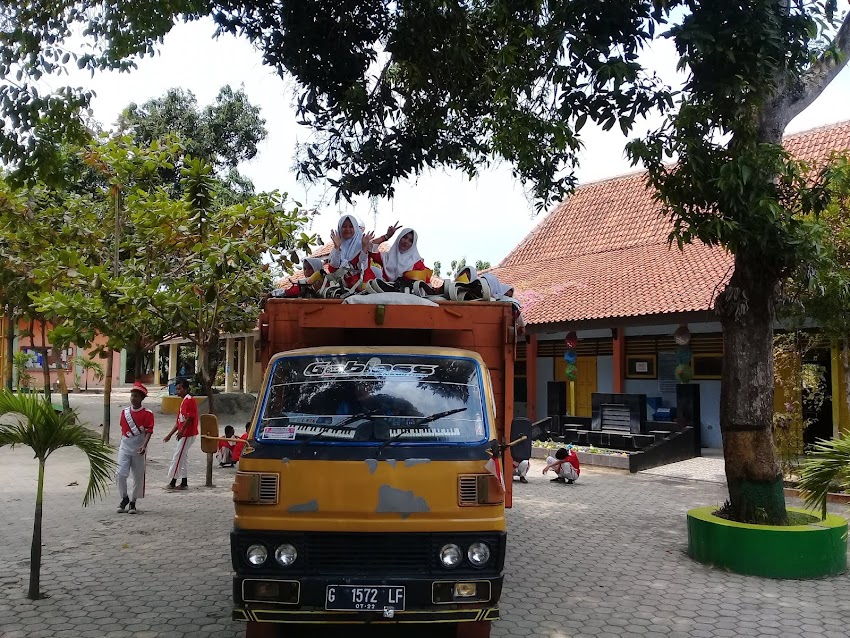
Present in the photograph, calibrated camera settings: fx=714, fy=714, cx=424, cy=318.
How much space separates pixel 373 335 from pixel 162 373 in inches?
1840

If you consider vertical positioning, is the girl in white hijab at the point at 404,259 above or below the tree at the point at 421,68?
below

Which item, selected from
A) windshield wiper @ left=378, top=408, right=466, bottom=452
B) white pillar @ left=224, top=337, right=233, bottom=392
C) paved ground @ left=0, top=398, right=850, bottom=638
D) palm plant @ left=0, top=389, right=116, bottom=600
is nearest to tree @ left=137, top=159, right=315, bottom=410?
paved ground @ left=0, top=398, right=850, bottom=638

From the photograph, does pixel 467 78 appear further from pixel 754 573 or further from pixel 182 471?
pixel 182 471

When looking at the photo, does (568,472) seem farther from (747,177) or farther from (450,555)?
(450,555)

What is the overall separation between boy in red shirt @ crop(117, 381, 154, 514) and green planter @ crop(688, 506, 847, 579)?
683cm

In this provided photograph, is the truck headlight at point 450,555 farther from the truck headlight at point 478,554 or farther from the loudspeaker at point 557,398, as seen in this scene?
the loudspeaker at point 557,398

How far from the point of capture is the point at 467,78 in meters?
9.30

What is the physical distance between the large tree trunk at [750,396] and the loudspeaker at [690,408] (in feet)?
27.5

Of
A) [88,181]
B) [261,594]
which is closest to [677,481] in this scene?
[261,594]

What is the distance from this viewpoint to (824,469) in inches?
237

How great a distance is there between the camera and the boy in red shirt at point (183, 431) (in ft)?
35.5

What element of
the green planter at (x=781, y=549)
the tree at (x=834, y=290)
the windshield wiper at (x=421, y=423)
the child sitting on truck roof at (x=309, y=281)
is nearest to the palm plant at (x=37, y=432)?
the child sitting on truck roof at (x=309, y=281)

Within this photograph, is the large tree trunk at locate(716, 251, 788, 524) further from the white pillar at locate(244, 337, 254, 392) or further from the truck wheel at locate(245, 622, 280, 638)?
the white pillar at locate(244, 337, 254, 392)

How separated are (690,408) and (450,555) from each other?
40.5ft
